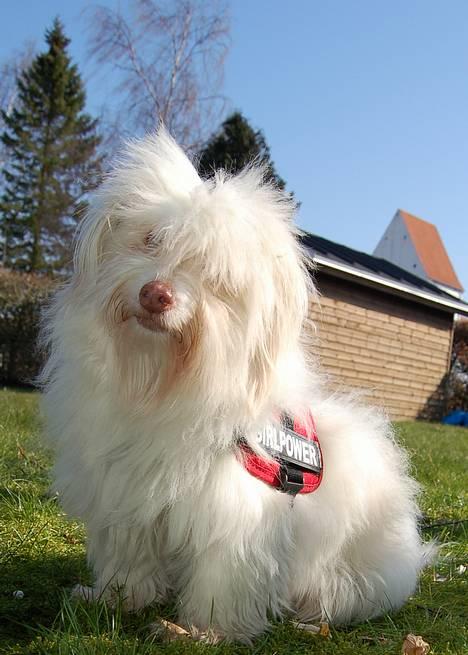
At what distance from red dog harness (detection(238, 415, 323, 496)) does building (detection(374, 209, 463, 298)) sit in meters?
41.1

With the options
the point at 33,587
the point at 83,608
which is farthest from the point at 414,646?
the point at 33,587

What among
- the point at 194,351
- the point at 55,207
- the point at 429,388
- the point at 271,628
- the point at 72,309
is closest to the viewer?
the point at 194,351

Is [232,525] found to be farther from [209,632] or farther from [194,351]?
[194,351]

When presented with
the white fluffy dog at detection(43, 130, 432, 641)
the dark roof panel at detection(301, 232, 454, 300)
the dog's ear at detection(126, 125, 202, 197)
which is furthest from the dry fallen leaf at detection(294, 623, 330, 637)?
the dark roof panel at detection(301, 232, 454, 300)

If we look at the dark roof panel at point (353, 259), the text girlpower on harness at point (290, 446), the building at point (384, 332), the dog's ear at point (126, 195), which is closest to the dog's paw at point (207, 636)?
the text girlpower on harness at point (290, 446)

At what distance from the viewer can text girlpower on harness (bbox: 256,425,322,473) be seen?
7.27 feet

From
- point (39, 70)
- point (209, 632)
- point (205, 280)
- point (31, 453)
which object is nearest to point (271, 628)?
point (209, 632)

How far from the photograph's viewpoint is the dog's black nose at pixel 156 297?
186cm

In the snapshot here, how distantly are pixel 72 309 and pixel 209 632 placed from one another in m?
1.13

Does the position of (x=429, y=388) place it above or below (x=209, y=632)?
above

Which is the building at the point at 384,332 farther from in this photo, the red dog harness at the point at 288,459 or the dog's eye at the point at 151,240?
the dog's eye at the point at 151,240

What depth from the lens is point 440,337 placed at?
1580 centimetres

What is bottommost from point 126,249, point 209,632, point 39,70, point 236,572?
point 209,632

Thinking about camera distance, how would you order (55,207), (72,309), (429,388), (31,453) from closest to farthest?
1. (72,309)
2. (31,453)
3. (429,388)
4. (55,207)
